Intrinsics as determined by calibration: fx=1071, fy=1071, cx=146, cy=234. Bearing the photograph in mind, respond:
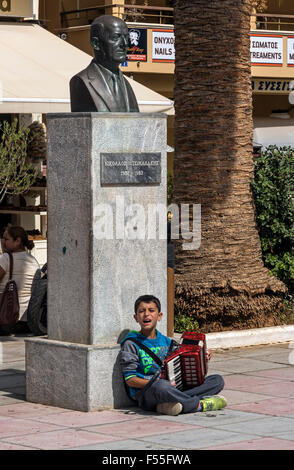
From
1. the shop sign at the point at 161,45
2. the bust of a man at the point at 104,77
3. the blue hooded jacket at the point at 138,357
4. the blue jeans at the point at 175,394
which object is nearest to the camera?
the blue jeans at the point at 175,394

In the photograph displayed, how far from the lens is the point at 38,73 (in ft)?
46.6

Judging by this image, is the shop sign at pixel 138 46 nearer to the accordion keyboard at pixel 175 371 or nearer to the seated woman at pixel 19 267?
the seated woman at pixel 19 267

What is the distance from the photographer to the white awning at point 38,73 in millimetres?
13188

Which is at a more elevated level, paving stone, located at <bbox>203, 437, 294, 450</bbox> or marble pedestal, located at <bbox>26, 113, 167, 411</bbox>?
marble pedestal, located at <bbox>26, 113, 167, 411</bbox>

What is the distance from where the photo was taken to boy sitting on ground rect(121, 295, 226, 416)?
794 cm

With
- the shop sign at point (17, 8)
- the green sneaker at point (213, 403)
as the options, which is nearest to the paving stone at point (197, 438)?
the green sneaker at point (213, 403)

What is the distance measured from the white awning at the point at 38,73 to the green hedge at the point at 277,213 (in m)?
2.45

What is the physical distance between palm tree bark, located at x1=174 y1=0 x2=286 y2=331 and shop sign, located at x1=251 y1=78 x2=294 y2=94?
1716 cm

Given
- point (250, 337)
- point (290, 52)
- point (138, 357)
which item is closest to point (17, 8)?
point (250, 337)

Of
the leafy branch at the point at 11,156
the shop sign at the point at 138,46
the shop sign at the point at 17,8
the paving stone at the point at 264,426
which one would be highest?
the shop sign at the point at 138,46

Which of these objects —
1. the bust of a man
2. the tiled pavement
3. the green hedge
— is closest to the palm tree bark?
the green hedge

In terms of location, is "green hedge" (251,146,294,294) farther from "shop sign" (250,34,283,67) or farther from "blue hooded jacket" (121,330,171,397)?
"shop sign" (250,34,283,67)

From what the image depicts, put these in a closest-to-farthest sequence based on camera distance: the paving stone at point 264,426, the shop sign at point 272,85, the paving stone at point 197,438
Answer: the paving stone at point 197,438, the paving stone at point 264,426, the shop sign at point 272,85
